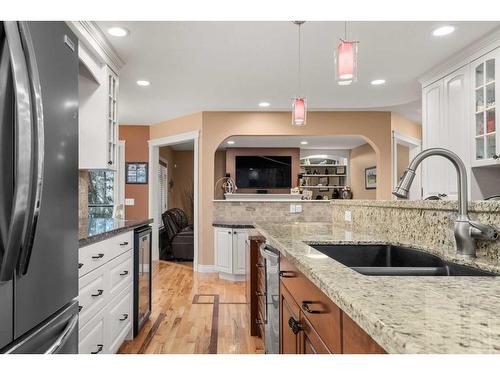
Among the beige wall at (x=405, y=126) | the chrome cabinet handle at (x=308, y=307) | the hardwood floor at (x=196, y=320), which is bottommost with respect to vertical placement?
the hardwood floor at (x=196, y=320)

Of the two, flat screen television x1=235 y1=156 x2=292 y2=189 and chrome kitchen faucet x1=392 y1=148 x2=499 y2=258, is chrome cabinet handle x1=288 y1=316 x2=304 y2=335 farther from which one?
flat screen television x1=235 y1=156 x2=292 y2=189

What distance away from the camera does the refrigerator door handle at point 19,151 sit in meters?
0.86

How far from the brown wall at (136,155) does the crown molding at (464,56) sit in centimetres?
444

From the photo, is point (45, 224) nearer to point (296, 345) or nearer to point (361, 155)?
point (296, 345)

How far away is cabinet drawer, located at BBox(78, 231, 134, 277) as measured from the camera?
5.71 ft

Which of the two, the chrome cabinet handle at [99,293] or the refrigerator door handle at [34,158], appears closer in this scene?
the refrigerator door handle at [34,158]

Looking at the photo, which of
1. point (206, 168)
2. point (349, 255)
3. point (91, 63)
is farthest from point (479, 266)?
point (206, 168)

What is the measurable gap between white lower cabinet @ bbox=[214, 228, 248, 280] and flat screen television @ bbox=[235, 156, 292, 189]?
4.18 metres

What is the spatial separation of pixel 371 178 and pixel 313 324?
782 centimetres

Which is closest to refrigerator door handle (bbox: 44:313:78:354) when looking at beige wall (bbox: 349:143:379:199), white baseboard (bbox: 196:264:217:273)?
white baseboard (bbox: 196:264:217:273)

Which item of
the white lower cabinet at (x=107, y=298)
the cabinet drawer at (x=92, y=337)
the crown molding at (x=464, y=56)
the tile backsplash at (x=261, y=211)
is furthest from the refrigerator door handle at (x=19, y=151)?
the tile backsplash at (x=261, y=211)

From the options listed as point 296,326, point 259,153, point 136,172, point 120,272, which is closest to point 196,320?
point 120,272

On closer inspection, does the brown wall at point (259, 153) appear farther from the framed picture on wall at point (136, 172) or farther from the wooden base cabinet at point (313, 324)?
the wooden base cabinet at point (313, 324)

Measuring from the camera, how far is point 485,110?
9.64 ft
